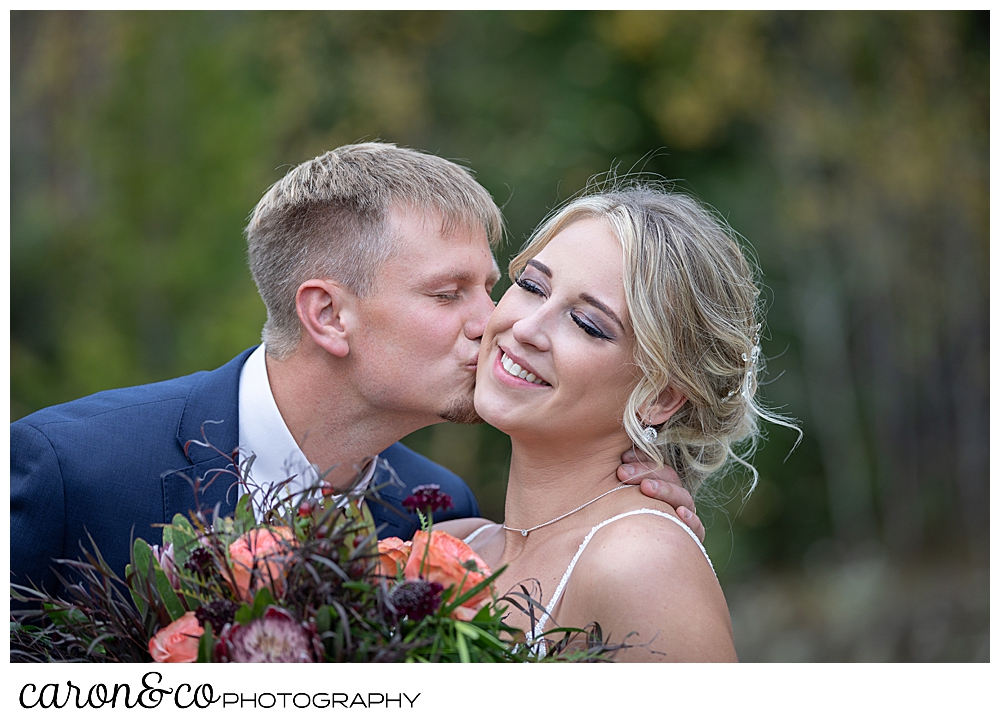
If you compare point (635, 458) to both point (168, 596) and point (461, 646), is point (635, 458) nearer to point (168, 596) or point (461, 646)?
point (461, 646)

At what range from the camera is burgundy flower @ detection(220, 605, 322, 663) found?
5.35 feet

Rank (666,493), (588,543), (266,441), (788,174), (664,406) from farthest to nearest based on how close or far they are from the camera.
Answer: (788,174) → (266,441) → (664,406) → (666,493) → (588,543)

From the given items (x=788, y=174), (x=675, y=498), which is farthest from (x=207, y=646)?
(x=788, y=174)

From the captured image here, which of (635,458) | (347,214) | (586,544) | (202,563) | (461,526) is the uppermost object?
(347,214)

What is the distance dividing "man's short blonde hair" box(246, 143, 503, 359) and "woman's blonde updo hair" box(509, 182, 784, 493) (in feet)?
1.80

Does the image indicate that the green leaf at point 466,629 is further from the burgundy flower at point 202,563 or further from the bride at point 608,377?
the bride at point 608,377

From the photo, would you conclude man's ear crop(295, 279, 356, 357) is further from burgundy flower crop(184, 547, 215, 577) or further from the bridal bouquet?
burgundy flower crop(184, 547, 215, 577)

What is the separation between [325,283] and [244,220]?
4.32 meters

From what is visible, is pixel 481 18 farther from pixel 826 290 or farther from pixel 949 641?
pixel 949 641

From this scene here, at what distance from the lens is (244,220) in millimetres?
7316

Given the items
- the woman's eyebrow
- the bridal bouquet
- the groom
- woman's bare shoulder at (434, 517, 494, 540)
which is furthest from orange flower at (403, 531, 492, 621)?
woman's bare shoulder at (434, 517, 494, 540)

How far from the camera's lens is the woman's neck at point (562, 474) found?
9.20 ft

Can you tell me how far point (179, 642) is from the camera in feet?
5.80

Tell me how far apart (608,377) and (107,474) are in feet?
5.35
